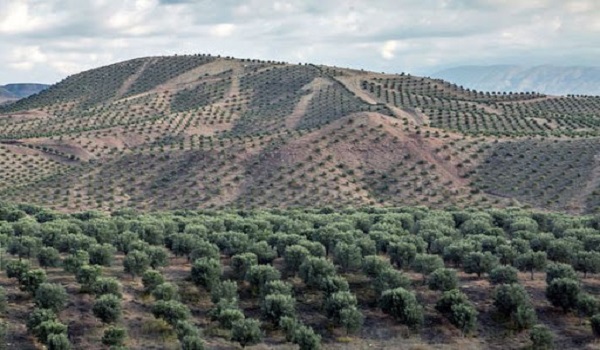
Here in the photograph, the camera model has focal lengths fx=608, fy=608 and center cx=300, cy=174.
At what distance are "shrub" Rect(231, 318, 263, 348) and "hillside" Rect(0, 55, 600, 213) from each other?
145 ft

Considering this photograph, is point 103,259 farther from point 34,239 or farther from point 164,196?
point 164,196

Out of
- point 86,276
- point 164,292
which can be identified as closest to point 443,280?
point 164,292

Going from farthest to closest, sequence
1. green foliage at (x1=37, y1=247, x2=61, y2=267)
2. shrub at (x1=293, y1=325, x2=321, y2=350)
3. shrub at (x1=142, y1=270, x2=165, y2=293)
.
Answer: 1. green foliage at (x1=37, y1=247, x2=61, y2=267)
2. shrub at (x1=142, y1=270, x2=165, y2=293)
3. shrub at (x1=293, y1=325, x2=321, y2=350)

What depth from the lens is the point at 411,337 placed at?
96.5 ft

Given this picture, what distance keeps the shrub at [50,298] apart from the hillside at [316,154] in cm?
4306

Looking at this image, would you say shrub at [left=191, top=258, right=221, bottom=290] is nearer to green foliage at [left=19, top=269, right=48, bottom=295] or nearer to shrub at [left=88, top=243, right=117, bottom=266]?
shrub at [left=88, top=243, right=117, bottom=266]

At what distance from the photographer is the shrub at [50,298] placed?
94.6ft

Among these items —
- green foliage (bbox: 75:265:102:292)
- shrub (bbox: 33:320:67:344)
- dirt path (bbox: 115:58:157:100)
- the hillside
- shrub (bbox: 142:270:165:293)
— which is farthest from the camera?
dirt path (bbox: 115:58:157:100)

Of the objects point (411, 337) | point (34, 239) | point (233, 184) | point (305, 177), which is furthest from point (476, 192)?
point (34, 239)

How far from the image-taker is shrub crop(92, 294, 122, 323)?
28.5 m

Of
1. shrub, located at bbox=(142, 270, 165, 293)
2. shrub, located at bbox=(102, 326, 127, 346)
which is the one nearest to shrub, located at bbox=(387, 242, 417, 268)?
shrub, located at bbox=(142, 270, 165, 293)

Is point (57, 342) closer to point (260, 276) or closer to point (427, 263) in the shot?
point (260, 276)

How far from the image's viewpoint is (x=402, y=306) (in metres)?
30.1

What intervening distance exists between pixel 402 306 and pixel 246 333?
8.01 m
